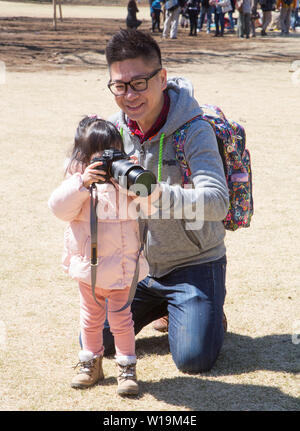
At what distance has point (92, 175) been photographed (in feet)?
8.89

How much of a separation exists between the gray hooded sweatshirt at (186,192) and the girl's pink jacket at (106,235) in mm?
183

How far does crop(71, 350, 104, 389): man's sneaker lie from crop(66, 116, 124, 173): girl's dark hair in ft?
2.82

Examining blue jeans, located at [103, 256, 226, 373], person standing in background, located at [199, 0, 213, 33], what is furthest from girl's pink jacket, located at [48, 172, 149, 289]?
person standing in background, located at [199, 0, 213, 33]

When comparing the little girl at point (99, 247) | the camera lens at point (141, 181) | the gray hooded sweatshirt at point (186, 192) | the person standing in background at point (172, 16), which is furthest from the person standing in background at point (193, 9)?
the camera lens at point (141, 181)

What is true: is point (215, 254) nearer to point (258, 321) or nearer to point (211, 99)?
point (258, 321)

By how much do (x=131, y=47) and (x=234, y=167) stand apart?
0.87 metres

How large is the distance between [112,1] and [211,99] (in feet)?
115

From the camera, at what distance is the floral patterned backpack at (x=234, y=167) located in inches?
132

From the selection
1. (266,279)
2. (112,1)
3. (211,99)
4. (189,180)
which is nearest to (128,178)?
(189,180)

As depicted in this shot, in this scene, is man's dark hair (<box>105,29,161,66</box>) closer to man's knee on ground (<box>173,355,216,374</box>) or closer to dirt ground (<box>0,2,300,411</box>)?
dirt ground (<box>0,2,300,411</box>)

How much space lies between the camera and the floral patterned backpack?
3.35 m

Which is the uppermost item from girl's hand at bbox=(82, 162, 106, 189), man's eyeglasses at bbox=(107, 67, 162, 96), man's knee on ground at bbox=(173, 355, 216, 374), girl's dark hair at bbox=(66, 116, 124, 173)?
man's eyeglasses at bbox=(107, 67, 162, 96)

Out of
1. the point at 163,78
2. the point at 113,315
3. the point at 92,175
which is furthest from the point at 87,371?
the point at 163,78

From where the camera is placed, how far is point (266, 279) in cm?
442
